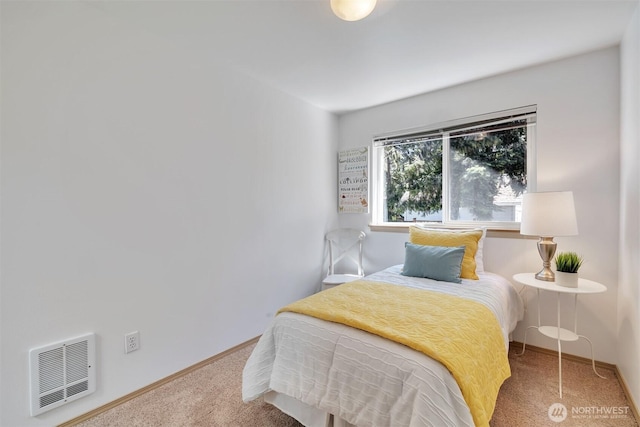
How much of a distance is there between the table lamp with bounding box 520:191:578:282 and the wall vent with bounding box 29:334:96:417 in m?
2.92

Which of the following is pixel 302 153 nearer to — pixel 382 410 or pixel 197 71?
pixel 197 71

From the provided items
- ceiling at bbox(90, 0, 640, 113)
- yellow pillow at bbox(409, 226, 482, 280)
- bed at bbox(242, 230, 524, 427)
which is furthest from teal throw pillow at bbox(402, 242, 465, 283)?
ceiling at bbox(90, 0, 640, 113)

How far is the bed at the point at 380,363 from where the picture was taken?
1090mm

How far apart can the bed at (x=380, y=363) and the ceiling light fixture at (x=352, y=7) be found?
1.61m

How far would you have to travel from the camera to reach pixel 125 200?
177 centimetres

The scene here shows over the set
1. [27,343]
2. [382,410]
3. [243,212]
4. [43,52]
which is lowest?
[382,410]

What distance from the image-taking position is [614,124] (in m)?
2.05

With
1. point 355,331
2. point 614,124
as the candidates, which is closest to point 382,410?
point 355,331

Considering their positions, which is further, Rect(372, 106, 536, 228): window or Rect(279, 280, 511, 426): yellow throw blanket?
Rect(372, 106, 536, 228): window

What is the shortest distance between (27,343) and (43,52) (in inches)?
59.9

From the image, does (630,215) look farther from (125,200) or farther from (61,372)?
(61,372)

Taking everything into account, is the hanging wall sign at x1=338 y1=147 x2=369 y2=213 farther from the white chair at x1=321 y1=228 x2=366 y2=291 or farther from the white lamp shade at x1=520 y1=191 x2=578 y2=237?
the white lamp shade at x1=520 y1=191 x2=578 y2=237

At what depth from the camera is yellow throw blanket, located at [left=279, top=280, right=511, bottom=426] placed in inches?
45.4

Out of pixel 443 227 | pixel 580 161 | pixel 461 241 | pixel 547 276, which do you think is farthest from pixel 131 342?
pixel 580 161
